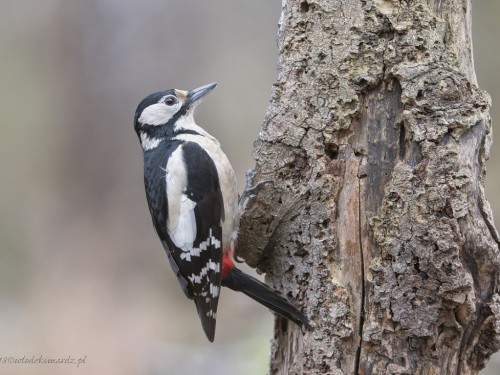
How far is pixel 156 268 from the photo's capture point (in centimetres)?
684

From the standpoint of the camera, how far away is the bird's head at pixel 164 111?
158 inches

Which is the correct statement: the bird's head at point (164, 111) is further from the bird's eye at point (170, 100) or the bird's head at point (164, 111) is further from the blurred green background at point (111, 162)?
the blurred green background at point (111, 162)

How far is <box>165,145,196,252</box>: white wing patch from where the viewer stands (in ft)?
11.9

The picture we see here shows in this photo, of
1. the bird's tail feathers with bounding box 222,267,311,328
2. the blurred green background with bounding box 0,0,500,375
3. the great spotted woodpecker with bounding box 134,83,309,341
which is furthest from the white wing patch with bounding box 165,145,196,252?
the blurred green background with bounding box 0,0,500,375

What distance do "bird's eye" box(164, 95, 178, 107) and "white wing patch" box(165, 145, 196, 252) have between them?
50 cm

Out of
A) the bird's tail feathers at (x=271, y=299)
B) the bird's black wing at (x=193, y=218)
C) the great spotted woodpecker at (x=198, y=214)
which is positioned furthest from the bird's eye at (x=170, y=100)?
the bird's tail feathers at (x=271, y=299)

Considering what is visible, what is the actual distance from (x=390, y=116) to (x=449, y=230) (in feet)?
1.82

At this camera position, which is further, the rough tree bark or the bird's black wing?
the bird's black wing

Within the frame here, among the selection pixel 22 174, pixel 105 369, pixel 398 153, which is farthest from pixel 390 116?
pixel 22 174

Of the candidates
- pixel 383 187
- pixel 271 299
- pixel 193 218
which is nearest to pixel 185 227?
pixel 193 218

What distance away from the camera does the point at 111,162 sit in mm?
6469

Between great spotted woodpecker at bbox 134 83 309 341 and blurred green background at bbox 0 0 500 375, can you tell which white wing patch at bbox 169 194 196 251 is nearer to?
great spotted woodpecker at bbox 134 83 309 341

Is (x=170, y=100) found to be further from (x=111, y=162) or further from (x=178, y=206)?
(x=111, y=162)

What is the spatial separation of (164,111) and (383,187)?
1.64 meters
